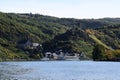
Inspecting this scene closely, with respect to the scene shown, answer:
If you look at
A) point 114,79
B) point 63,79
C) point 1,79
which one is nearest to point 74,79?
point 63,79

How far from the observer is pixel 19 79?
284 feet

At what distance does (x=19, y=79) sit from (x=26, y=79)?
1.43 metres

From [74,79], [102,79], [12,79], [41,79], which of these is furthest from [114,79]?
[12,79]

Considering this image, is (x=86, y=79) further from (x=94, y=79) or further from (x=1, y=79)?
(x=1, y=79)

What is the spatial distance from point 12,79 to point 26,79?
3.01 m

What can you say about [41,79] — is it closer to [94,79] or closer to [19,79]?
[19,79]

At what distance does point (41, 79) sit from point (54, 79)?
2636 millimetres

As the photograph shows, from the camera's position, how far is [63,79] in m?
88.1

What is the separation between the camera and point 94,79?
87500mm

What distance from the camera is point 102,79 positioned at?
287ft

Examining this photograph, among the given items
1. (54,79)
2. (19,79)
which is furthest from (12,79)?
(54,79)

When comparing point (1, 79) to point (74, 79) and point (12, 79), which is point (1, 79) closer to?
point (12, 79)

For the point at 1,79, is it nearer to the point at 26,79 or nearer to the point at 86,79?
the point at 26,79

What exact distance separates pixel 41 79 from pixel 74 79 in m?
6.77
